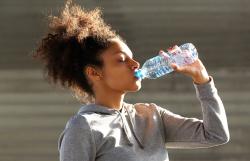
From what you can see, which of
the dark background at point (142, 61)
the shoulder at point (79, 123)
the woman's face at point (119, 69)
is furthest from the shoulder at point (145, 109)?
the dark background at point (142, 61)

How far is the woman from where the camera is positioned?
2002mm

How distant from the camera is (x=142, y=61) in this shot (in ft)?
11.1

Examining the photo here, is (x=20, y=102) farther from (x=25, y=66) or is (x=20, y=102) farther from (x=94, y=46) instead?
(x=94, y=46)

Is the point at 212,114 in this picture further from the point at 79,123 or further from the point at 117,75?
the point at 79,123

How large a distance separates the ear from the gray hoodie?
0.12m

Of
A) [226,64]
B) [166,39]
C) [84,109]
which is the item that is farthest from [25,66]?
[84,109]

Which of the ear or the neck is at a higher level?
the ear

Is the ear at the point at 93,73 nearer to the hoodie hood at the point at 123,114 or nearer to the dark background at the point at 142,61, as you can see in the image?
the hoodie hood at the point at 123,114

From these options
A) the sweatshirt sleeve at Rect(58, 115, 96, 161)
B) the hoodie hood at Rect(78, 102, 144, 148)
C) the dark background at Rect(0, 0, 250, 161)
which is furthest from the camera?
the dark background at Rect(0, 0, 250, 161)

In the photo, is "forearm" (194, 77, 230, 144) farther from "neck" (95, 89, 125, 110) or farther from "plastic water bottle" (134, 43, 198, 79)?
"neck" (95, 89, 125, 110)

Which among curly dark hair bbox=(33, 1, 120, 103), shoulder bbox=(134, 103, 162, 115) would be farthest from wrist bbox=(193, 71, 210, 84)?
curly dark hair bbox=(33, 1, 120, 103)

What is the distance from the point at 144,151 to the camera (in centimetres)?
205

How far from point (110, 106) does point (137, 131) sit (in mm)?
140

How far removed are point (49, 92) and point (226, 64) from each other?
105 cm
